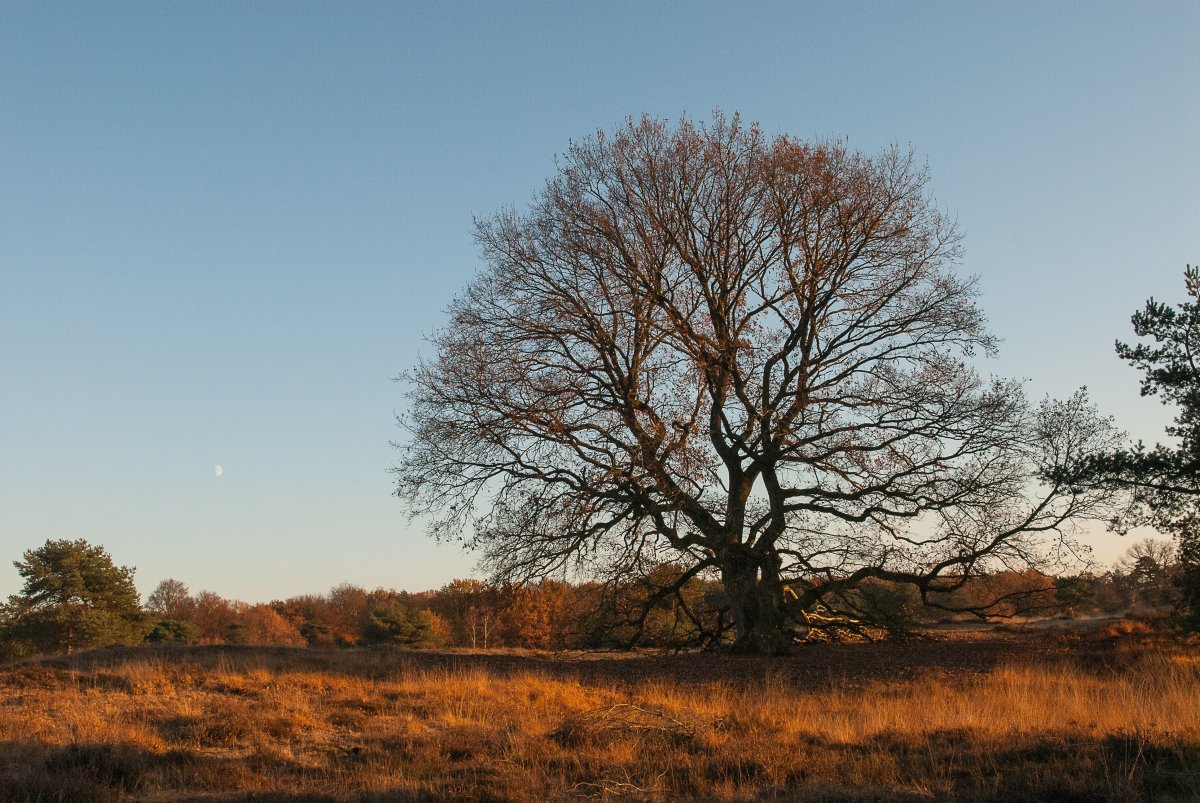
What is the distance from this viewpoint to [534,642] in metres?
42.1

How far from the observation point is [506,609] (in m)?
16.7

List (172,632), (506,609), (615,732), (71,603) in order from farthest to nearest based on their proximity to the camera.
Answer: (172,632)
(71,603)
(506,609)
(615,732)

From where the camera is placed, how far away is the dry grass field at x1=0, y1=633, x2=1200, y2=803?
774 cm

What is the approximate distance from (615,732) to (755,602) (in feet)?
27.3

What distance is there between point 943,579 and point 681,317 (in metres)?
7.49

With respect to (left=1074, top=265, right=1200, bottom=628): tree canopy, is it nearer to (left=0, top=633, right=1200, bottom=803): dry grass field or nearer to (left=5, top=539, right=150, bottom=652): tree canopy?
(left=0, top=633, right=1200, bottom=803): dry grass field

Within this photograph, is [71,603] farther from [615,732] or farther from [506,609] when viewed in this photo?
[615,732]

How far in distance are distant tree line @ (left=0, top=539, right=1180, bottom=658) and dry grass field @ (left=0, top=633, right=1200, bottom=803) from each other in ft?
6.69

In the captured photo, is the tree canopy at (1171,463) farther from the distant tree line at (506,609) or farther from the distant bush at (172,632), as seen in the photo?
the distant bush at (172,632)

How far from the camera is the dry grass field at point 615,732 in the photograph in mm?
7738

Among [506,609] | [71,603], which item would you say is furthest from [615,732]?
[71,603]

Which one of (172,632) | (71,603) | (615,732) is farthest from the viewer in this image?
(172,632)

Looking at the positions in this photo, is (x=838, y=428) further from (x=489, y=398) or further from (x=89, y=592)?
(x=89, y=592)

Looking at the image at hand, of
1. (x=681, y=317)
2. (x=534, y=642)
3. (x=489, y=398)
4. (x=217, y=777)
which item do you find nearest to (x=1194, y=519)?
(x=681, y=317)
